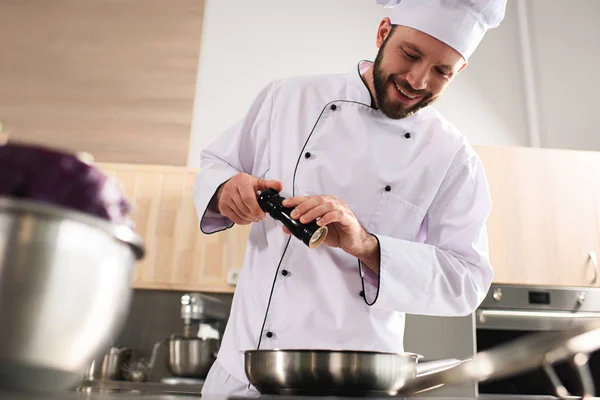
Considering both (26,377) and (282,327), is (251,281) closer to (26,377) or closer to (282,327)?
(282,327)

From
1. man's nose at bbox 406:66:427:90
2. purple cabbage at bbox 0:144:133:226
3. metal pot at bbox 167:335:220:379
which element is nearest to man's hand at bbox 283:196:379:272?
man's nose at bbox 406:66:427:90

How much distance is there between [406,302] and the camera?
0.98 meters

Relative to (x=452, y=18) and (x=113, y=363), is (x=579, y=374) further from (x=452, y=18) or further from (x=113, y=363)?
(x=113, y=363)

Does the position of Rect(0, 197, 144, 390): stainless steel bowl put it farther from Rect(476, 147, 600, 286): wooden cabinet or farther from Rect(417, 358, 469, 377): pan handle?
Rect(476, 147, 600, 286): wooden cabinet

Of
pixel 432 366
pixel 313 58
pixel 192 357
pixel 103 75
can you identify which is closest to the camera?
pixel 432 366

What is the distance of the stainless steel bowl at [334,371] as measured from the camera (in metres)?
0.65

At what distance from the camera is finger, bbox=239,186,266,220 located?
953mm

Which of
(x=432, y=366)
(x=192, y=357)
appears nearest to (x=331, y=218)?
(x=432, y=366)

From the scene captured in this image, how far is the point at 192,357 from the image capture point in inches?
91.4

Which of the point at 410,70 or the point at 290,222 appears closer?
the point at 290,222

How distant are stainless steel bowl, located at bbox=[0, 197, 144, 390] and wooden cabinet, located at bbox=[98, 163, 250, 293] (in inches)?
81.7

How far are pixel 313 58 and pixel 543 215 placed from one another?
1396 millimetres

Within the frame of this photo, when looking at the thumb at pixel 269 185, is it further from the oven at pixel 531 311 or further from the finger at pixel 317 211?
the oven at pixel 531 311

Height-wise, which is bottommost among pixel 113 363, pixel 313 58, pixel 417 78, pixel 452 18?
pixel 113 363
